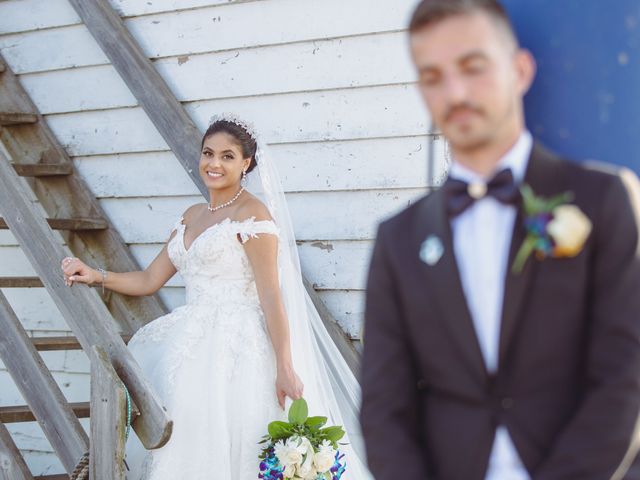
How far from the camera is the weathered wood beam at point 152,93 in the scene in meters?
4.73

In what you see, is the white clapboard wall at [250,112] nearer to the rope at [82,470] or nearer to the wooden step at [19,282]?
the wooden step at [19,282]

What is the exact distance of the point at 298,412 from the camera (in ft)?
12.8

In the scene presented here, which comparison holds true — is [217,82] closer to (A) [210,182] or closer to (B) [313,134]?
(B) [313,134]

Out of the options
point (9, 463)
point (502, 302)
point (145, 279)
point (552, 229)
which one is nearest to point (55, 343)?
point (145, 279)

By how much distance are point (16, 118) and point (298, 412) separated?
2.75 metres

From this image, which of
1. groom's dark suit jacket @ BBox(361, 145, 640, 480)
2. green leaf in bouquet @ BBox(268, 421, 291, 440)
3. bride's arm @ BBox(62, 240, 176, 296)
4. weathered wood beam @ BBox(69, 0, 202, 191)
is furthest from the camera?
weathered wood beam @ BBox(69, 0, 202, 191)

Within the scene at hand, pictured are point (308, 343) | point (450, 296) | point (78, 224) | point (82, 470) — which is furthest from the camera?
point (78, 224)

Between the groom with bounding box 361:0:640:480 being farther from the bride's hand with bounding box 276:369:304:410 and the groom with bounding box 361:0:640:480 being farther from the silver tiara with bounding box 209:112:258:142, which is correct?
the silver tiara with bounding box 209:112:258:142

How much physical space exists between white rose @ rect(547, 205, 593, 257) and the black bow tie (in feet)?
0.28

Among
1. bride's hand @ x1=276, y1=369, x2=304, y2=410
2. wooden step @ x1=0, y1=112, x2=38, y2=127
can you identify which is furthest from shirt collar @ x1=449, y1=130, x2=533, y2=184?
wooden step @ x1=0, y1=112, x2=38, y2=127

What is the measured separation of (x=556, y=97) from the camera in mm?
1965

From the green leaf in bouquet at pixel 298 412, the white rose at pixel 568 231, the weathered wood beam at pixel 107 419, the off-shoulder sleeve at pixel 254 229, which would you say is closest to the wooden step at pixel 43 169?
the off-shoulder sleeve at pixel 254 229

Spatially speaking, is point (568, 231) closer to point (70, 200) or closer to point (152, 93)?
point (152, 93)

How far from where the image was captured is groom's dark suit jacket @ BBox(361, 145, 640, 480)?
63.1 inches
